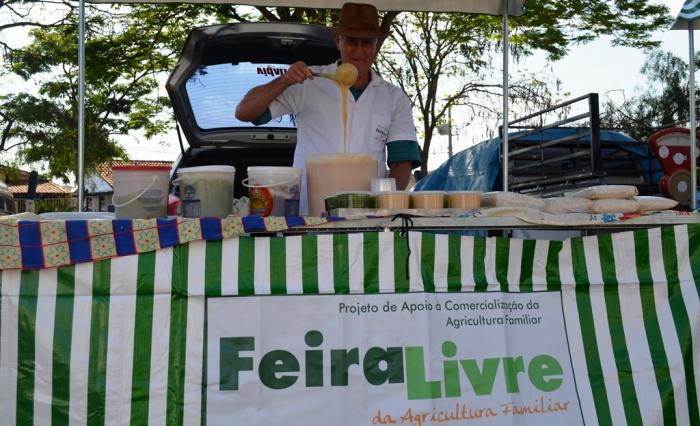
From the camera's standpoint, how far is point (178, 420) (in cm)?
249

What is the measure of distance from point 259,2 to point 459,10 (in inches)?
45.5

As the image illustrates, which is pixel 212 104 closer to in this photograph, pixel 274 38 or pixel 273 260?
pixel 274 38

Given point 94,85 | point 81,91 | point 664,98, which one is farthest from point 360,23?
point 664,98

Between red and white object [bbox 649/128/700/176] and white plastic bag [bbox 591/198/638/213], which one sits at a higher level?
red and white object [bbox 649/128/700/176]

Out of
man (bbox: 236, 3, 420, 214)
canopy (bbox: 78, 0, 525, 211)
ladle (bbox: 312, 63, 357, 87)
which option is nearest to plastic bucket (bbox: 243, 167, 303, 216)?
ladle (bbox: 312, 63, 357, 87)

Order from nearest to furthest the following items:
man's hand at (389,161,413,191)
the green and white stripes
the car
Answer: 1. the green and white stripes
2. man's hand at (389,161,413,191)
3. the car

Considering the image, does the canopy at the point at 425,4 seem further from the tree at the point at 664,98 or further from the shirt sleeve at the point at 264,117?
the tree at the point at 664,98

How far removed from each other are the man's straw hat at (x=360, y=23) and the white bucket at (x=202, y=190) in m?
1.29

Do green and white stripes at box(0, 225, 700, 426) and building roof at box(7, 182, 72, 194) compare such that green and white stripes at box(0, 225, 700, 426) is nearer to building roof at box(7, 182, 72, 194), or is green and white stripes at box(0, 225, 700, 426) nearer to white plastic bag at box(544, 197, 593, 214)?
white plastic bag at box(544, 197, 593, 214)

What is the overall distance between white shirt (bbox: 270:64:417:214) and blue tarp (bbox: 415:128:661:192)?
13.2 feet

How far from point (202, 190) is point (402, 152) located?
1589 millimetres

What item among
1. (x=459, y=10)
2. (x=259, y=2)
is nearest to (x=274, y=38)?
(x=259, y=2)

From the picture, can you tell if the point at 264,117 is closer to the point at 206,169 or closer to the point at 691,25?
the point at 206,169

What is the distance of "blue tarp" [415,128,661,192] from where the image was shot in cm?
774
